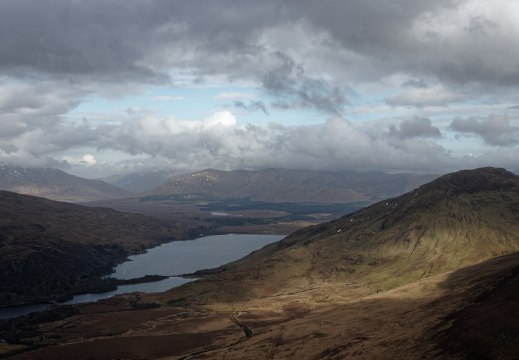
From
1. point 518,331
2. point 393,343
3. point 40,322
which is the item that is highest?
point 518,331

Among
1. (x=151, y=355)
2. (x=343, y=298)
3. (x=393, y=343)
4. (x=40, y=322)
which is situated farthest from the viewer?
(x=343, y=298)

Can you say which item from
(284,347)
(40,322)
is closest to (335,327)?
(284,347)

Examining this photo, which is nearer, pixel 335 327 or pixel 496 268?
pixel 335 327

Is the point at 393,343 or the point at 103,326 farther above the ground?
the point at 393,343

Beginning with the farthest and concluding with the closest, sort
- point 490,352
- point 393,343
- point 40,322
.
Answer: point 40,322, point 393,343, point 490,352

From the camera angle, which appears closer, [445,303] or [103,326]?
[445,303]

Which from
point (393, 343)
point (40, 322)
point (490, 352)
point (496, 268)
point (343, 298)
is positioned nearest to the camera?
point (490, 352)

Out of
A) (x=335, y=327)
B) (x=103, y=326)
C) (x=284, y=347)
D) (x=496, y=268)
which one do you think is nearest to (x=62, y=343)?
(x=103, y=326)

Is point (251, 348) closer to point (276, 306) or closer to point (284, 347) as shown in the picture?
point (284, 347)

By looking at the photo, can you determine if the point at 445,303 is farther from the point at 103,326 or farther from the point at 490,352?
the point at 103,326
